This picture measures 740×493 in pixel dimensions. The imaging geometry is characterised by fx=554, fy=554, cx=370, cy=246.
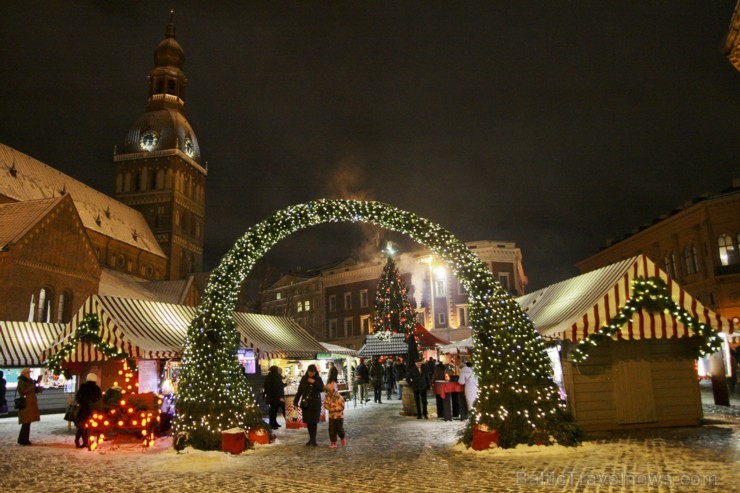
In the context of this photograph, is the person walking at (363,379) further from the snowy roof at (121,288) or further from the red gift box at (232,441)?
the snowy roof at (121,288)

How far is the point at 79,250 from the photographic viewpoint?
3155cm

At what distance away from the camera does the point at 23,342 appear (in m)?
23.3

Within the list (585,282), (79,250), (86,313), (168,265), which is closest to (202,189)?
(168,265)

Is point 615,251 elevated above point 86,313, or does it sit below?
above

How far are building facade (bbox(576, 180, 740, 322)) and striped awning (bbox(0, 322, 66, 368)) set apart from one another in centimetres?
3887

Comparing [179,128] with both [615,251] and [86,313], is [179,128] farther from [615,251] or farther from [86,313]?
[86,313]

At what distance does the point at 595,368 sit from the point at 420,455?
4911 mm

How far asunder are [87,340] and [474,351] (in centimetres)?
1188

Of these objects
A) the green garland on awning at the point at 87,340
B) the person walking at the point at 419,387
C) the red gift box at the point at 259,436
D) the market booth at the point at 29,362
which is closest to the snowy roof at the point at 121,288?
the market booth at the point at 29,362

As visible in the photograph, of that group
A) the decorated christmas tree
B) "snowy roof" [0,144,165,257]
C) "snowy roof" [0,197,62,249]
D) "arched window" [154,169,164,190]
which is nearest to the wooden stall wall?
the decorated christmas tree

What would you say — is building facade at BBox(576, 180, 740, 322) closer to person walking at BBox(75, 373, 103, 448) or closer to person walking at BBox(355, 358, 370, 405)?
person walking at BBox(355, 358, 370, 405)

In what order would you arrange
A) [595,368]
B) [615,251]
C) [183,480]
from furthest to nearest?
[615,251], [595,368], [183,480]

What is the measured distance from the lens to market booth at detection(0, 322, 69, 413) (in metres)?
21.4

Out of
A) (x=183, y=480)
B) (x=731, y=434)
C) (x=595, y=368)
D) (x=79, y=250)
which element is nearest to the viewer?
(x=183, y=480)
